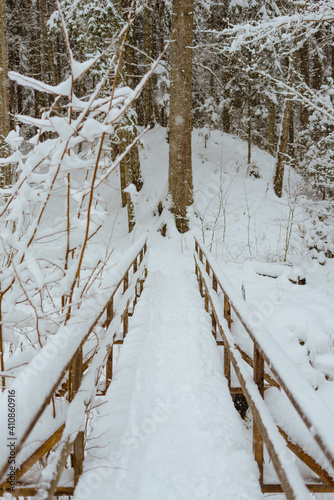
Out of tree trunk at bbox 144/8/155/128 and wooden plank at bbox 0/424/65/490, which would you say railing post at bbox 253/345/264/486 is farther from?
tree trunk at bbox 144/8/155/128

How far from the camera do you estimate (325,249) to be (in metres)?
8.95

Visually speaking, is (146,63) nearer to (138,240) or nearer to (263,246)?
(263,246)

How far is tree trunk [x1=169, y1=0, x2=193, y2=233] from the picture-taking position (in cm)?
1123

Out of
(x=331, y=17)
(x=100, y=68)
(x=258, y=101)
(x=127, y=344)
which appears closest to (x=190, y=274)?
(x=127, y=344)

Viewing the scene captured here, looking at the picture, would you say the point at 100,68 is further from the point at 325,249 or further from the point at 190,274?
the point at 325,249

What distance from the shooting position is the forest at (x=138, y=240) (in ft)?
5.63

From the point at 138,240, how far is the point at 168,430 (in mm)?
4170

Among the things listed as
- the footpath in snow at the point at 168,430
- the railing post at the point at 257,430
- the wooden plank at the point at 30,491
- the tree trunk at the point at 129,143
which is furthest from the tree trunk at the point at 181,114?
the wooden plank at the point at 30,491

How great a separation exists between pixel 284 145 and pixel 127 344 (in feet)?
46.6

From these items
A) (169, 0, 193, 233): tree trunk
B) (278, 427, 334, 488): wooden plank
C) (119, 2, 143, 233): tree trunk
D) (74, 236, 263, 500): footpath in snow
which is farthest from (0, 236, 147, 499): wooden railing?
(119, 2, 143, 233): tree trunk

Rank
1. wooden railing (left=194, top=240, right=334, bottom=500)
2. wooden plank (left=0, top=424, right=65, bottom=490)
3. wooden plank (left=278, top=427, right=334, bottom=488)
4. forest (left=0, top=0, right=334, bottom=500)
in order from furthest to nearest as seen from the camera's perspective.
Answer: wooden plank (left=278, top=427, right=334, bottom=488)
forest (left=0, top=0, right=334, bottom=500)
wooden plank (left=0, top=424, right=65, bottom=490)
wooden railing (left=194, top=240, right=334, bottom=500)

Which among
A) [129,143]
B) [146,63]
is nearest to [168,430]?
[129,143]

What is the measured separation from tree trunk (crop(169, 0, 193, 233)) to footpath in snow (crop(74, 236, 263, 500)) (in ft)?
24.8

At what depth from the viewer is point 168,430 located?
9.64 feet
